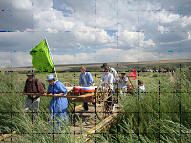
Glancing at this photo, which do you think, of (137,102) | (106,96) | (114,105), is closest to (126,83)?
(106,96)

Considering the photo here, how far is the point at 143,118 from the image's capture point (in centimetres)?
967

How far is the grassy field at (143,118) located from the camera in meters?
7.42

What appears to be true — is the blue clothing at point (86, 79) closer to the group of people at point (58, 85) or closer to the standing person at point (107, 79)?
the group of people at point (58, 85)

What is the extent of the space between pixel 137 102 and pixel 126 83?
3802 millimetres

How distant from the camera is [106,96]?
13.1 metres

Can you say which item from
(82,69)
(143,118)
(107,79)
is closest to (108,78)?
(107,79)

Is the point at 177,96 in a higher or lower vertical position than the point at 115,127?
higher

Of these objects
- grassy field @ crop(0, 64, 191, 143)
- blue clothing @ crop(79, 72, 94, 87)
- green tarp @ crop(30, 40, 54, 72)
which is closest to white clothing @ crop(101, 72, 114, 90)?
blue clothing @ crop(79, 72, 94, 87)

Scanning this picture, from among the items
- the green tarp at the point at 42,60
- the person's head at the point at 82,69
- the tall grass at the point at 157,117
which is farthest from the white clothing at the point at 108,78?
the tall grass at the point at 157,117

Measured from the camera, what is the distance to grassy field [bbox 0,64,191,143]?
7.42 metres

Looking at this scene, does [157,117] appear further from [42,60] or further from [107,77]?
[42,60]

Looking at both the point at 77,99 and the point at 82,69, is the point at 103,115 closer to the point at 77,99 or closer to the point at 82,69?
the point at 77,99

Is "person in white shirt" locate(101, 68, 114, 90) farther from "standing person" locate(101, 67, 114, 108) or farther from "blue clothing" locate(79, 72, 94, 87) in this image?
"blue clothing" locate(79, 72, 94, 87)

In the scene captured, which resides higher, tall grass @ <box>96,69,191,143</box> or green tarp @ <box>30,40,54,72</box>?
green tarp @ <box>30,40,54,72</box>
